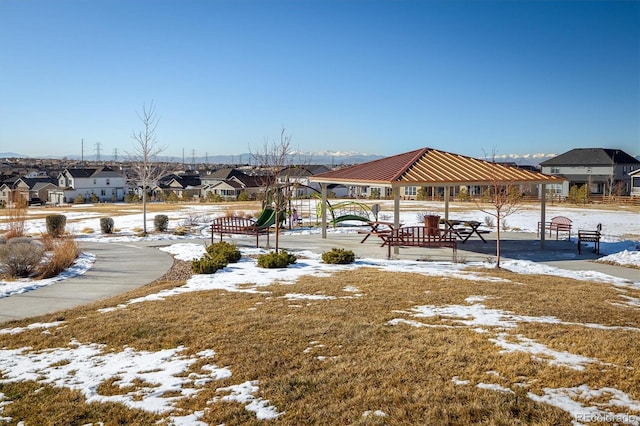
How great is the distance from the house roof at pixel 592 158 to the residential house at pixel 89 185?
6034 centimetres

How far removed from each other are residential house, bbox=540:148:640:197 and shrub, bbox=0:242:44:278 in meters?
56.7

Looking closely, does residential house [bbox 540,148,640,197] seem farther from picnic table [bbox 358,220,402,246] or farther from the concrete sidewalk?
picnic table [bbox 358,220,402,246]

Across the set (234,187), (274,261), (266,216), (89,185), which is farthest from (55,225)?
(89,185)

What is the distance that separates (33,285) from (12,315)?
9.03 ft

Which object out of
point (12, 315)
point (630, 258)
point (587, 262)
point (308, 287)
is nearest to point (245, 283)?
point (308, 287)

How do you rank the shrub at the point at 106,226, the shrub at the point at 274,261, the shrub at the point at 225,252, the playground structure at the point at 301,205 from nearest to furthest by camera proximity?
the shrub at the point at 274,261, the shrub at the point at 225,252, the playground structure at the point at 301,205, the shrub at the point at 106,226

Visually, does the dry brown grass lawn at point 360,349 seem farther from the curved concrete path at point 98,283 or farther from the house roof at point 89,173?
the house roof at point 89,173

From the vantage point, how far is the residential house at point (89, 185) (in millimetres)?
71000

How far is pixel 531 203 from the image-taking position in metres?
45.2

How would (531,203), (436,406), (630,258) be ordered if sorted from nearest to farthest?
1. (436,406)
2. (630,258)
3. (531,203)

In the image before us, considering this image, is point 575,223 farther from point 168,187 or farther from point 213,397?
point 168,187

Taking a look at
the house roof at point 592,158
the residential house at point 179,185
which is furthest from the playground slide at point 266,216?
the residential house at point 179,185

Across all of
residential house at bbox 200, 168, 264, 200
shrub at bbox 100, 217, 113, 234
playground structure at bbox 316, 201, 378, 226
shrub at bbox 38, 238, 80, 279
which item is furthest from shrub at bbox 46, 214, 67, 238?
residential house at bbox 200, 168, 264, 200

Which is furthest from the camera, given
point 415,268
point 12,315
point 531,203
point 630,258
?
point 531,203
